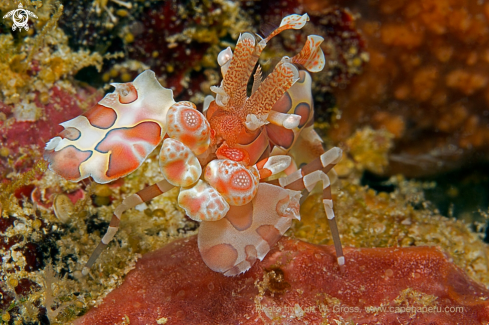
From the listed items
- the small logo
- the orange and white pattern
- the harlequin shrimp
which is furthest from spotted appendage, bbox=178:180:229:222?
the small logo

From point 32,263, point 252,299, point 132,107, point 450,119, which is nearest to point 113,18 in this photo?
point 132,107

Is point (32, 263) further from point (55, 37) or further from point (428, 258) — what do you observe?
point (428, 258)

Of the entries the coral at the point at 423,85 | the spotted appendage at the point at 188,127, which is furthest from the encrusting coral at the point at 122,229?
the spotted appendage at the point at 188,127

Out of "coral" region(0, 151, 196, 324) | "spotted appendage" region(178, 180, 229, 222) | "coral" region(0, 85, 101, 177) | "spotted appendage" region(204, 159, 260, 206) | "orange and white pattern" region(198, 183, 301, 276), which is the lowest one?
"coral" region(0, 151, 196, 324)

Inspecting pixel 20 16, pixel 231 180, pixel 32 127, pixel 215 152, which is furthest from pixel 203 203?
pixel 20 16

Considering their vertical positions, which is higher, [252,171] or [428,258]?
[252,171]

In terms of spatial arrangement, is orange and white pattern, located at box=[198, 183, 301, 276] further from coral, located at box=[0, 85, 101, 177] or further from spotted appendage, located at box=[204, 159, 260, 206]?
coral, located at box=[0, 85, 101, 177]
